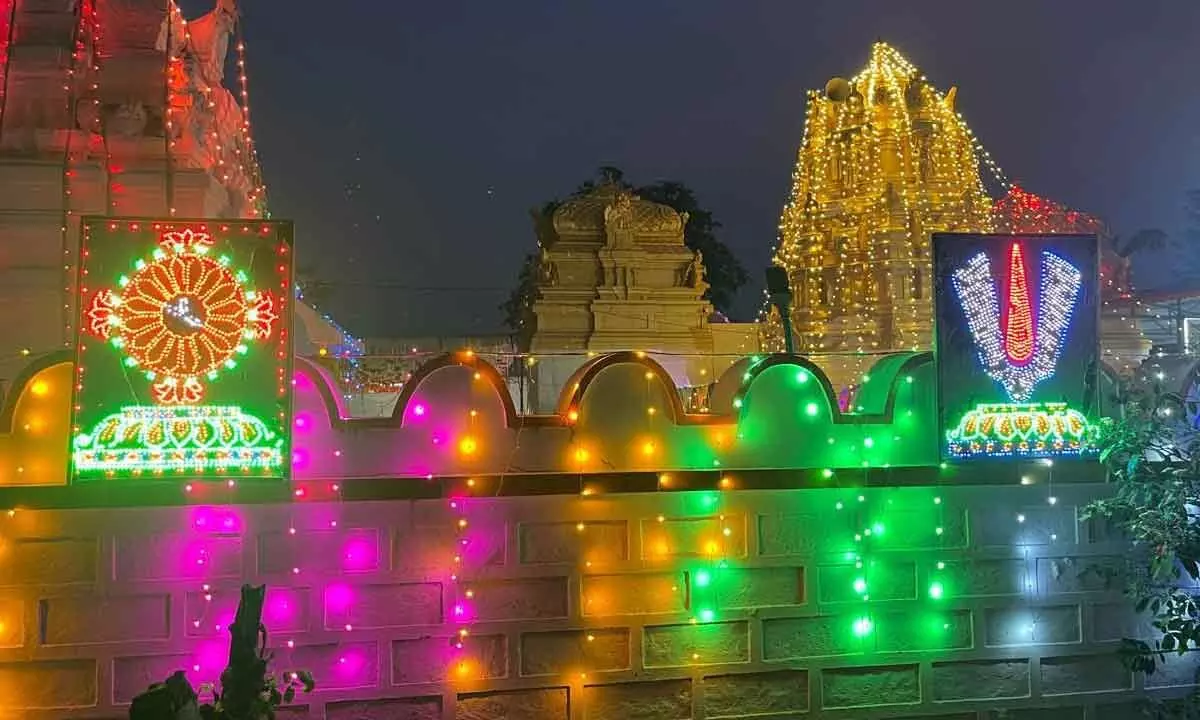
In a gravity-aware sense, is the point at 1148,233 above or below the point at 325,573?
above

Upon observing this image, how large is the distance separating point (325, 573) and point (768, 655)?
305cm

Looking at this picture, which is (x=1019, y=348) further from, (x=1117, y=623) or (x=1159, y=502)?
(x=1117, y=623)

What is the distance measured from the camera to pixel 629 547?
6285 millimetres

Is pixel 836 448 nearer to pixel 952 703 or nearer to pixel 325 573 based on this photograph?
pixel 952 703

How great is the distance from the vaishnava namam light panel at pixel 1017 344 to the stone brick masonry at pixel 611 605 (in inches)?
18.7

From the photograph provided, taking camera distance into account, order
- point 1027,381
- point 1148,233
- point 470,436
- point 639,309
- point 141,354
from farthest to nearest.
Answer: point 1148,233, point 639,309, point 1027,381, point 470,436, point 141,354

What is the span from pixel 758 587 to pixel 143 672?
4.00 meters

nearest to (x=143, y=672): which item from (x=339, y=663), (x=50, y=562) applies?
(x=50, y=562)

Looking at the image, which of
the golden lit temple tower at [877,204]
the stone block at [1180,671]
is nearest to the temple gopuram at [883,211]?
the golden lit temple tower at [877,204]

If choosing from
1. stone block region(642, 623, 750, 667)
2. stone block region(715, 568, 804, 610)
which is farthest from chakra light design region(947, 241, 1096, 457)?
stone block region(642, 623, 750, 667)

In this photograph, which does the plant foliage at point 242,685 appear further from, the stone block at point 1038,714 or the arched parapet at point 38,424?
the stone block at point 1038,714

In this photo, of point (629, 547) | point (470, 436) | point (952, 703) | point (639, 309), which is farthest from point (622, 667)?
point (639, 309)

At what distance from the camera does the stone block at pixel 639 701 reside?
624 cm

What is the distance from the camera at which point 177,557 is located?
579 centimetres
